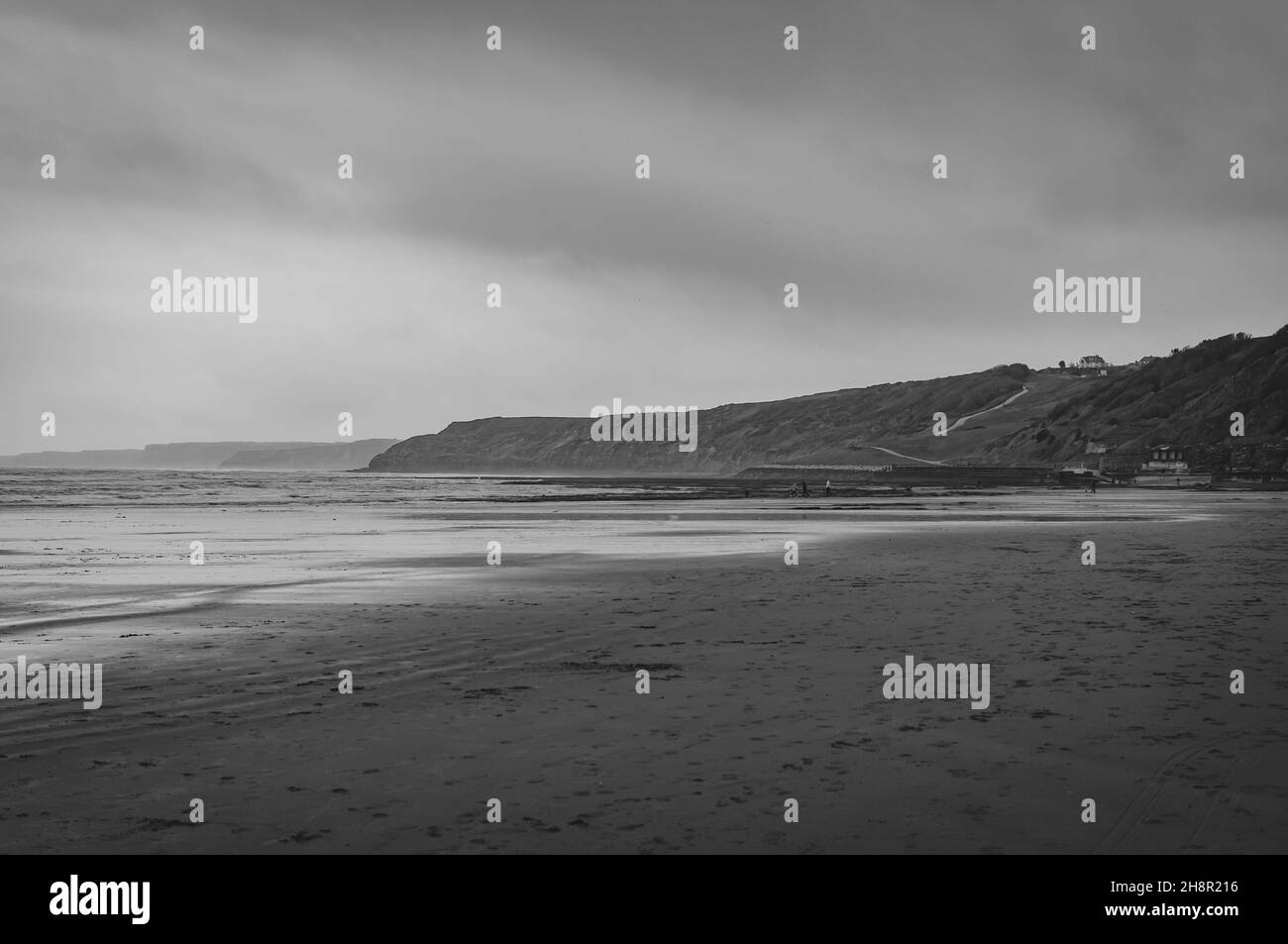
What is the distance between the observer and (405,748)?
27.4ft

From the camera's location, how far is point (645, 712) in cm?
962

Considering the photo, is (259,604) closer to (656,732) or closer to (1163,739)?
(656,732)

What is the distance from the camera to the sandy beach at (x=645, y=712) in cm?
656

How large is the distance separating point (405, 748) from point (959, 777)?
174 inches

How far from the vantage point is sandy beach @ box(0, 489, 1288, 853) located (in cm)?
656

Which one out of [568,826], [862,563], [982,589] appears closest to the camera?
[568,826]

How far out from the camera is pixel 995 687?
10.6 m
